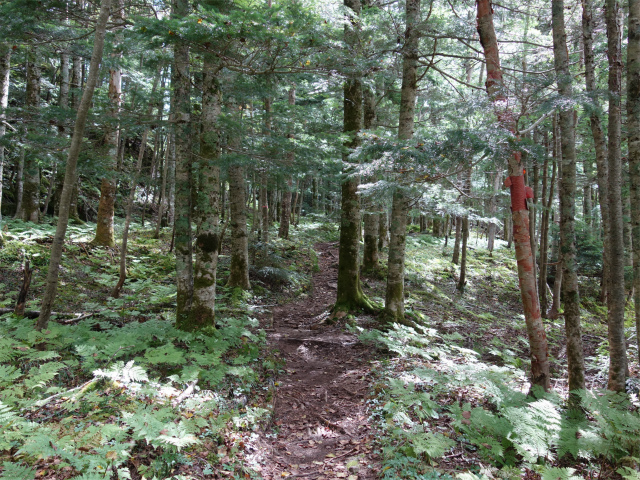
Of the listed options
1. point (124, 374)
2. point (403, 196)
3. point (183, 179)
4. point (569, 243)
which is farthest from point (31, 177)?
point (569, 243)

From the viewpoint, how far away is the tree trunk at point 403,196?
7.46 m

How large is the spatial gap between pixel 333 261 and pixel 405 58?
1016 cm

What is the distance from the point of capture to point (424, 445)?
3.34 metres

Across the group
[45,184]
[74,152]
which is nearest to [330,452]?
[74,152]

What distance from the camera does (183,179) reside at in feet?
19.8

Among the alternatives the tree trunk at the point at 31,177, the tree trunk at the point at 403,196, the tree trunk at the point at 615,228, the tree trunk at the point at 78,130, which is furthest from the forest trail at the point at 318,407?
the tree trunk at the point at 31,177

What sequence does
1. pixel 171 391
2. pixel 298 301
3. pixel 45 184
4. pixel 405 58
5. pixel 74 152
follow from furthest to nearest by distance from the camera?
pixel 45 184, pixel 298 301, pixel 405 58, pixel 74 152, pixel 171 391

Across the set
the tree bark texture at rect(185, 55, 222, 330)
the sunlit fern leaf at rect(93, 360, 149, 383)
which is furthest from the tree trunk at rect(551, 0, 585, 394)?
the sunlit fern leaf at rect(93, 360, 149, 383)

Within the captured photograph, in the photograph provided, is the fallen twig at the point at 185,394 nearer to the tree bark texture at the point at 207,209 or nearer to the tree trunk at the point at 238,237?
the tree bark texture at the point at 207,209

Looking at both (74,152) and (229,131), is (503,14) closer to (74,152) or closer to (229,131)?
(229,131)

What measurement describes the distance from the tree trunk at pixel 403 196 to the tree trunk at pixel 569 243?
8.45 feet

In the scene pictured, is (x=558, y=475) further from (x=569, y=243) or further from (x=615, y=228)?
(x=615, y=228)

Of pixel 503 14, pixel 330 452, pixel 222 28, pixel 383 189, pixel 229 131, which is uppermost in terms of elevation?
pixel 503 14

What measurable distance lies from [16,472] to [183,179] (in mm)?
4548
